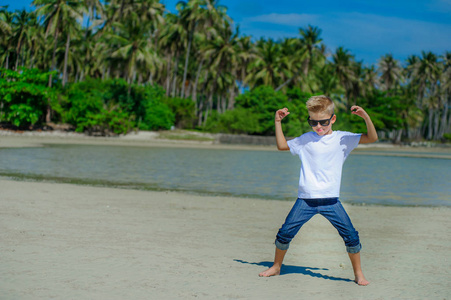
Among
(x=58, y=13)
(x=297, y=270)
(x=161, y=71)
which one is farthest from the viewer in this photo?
(x=161, y=71)

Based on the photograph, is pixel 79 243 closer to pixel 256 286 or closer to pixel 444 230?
pixel 256 286

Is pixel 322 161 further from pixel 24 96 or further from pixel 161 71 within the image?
pixel 161 71

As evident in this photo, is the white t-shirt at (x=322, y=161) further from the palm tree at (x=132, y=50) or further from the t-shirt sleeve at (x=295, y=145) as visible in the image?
the palm tree at (x=132, y=50)

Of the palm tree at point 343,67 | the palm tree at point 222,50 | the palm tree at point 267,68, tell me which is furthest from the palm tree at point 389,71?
the palm tree at point 222,50

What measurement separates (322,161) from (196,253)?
1.84 meters

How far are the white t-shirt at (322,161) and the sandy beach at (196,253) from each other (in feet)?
2.58

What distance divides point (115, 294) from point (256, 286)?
1114 millimetres

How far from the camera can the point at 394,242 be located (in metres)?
6.29

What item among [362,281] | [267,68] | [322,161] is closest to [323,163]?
[322,161]

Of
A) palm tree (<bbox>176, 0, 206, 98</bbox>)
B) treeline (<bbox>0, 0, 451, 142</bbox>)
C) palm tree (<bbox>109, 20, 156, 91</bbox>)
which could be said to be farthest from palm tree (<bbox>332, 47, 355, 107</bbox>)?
palm tree (<bbox>109, 20, 156, 91</bbox>)

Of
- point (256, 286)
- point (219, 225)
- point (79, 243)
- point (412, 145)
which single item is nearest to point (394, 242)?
point (219, 225)

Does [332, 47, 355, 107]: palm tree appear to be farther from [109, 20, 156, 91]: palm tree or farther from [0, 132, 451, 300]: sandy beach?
[0, 132, 451, 300]: sandy beach

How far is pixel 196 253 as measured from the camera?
17.3 feet

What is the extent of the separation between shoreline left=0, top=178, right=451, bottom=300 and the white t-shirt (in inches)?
31.0
